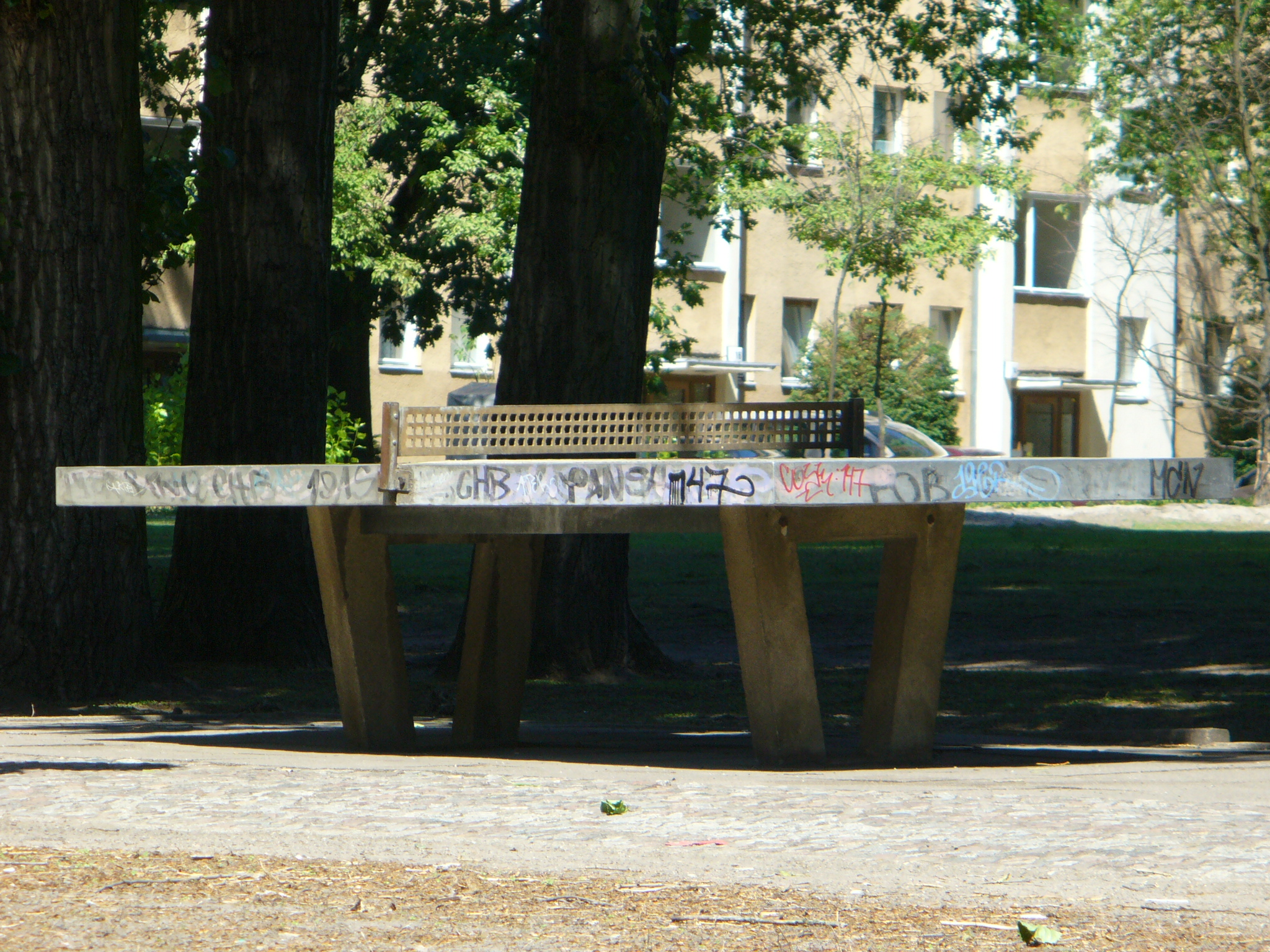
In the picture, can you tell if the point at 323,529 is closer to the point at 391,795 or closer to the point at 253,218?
the point at 391,795

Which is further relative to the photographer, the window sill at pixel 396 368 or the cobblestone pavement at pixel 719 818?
the window sill at pixel 396 368

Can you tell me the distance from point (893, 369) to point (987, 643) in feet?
90.1

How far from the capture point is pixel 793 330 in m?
41.8

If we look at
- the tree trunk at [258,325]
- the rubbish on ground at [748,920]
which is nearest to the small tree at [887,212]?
the tree trunk at [258,325]

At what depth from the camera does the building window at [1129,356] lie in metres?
42.0

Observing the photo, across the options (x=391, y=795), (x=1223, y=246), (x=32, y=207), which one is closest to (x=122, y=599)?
(x=32, y=207)

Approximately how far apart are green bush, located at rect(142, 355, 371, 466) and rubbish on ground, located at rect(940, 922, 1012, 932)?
1893cm

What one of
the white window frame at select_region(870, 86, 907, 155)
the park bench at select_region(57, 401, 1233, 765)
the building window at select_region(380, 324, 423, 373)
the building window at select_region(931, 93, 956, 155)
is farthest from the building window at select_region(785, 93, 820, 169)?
the park bench at select_region(57, 401, 1233, 765)

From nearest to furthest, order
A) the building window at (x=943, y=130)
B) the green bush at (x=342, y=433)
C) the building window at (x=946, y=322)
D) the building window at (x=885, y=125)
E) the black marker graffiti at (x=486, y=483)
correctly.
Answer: the black marker graffiti at (x=486, y=483) < the green bush at (x=342, y=433) < the building window at (x=943, y=130) < the building window at (x=885, y=125) < the building window at (x=946, y=322)

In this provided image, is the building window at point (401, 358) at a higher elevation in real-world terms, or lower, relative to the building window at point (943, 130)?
lower

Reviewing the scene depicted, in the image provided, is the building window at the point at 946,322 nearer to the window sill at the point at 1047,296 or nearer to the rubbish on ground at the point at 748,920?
the window sill at the point at 1047,296

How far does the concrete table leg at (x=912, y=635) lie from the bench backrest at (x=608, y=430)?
416 millimetres

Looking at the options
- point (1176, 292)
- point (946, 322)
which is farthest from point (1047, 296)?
point (1176, 292)

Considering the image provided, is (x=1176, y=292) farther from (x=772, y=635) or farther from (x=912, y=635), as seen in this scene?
(x=772, y=635)
